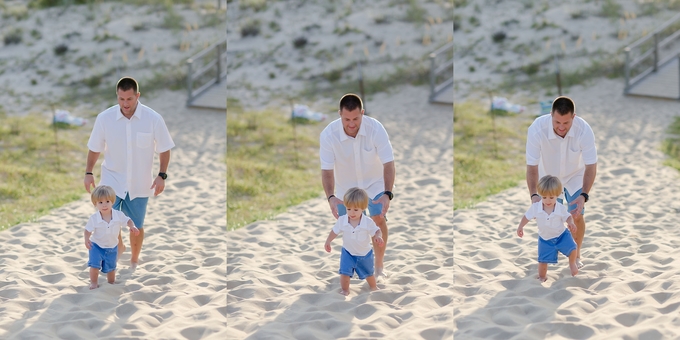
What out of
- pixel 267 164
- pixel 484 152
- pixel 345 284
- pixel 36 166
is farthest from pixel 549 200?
pixel 36 166

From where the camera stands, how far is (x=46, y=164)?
10734mm

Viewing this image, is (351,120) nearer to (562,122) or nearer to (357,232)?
(357,232)

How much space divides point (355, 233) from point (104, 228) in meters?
1.55

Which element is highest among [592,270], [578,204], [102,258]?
[578,204]

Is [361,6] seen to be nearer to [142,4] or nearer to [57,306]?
[142,4]

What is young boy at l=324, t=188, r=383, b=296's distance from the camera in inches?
190

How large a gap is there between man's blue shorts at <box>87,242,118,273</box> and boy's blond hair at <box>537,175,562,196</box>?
265cm

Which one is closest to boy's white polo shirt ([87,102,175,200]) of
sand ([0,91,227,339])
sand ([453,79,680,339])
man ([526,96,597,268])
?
sand ([0,91,227,339])

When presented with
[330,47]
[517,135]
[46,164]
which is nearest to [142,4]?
[330,47]

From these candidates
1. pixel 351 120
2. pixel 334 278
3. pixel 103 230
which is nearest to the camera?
pixel 351 120

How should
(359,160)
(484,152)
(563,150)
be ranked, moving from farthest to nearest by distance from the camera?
(484,152)
(563,150)
(359,160)

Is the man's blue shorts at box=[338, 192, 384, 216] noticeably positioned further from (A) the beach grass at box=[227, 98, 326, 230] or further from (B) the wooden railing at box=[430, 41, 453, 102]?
(B) the wooden railing at box=[430, 41, 453, 102]

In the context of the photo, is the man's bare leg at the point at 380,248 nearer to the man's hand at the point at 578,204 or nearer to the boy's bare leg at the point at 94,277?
the man's hand at the point at 578,204

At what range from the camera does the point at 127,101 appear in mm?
5250
